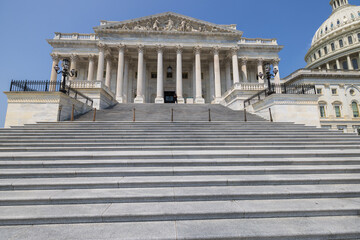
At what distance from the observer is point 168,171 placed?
504 centimetres

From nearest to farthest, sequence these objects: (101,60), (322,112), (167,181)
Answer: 1. (167,181)
2. (101,60)
3. (322,112)

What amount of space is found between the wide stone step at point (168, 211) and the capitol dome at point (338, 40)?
7183 cm

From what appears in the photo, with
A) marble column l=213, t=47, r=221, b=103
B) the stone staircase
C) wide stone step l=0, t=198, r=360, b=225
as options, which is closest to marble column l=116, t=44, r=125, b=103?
marble column l=213, t=47, r=221, b=103

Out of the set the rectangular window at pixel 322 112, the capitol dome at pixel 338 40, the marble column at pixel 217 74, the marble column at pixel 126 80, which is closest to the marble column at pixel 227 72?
the marble column at pixel 217 74

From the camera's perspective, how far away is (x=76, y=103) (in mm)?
14078

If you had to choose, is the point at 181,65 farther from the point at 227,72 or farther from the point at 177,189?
the point at 177,189

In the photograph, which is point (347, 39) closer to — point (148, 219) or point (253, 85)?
point (253, 85)

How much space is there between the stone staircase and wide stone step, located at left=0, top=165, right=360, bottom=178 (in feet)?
0.09

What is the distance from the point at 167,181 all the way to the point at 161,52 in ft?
88.3

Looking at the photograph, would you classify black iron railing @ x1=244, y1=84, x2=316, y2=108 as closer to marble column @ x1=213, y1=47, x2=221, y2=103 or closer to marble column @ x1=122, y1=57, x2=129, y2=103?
marble column @ x1=213, y1=47, x2=221, y2=103

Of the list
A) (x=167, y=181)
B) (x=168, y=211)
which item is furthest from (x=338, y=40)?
(x=168, y=211)

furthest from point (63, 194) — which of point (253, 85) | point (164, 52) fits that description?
point (164, 52)

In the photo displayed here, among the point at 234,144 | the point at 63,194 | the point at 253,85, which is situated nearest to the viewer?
the point at 63,194

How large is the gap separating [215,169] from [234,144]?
2.68m
